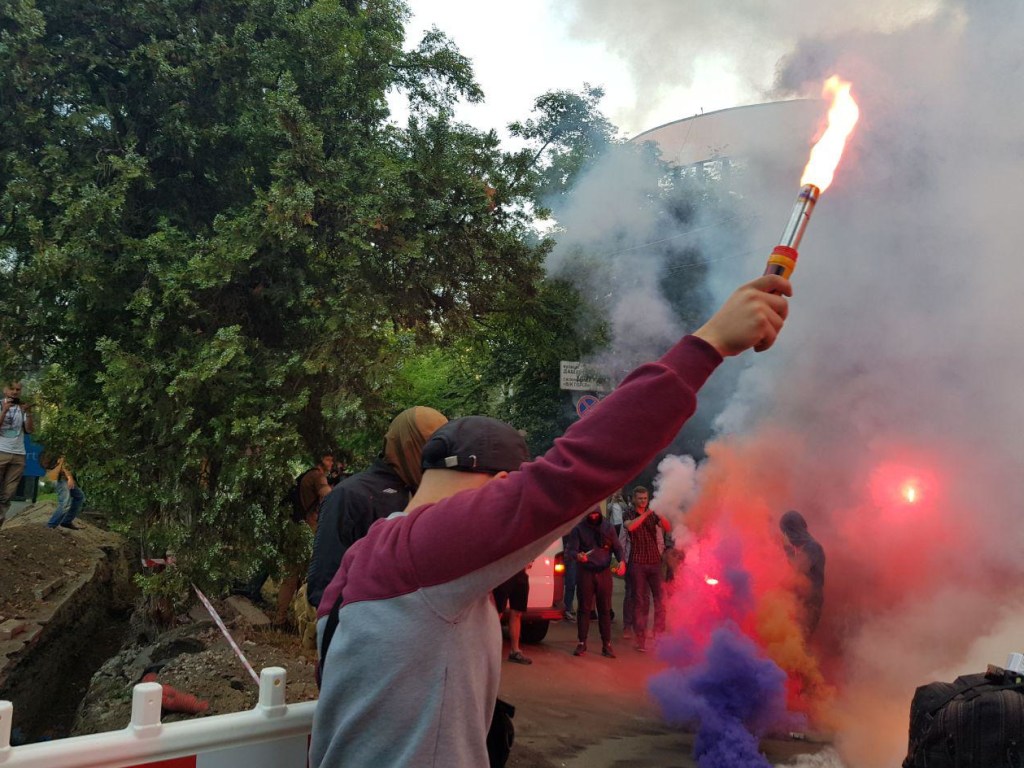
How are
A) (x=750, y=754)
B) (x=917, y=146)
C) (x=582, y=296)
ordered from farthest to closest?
(x=582, y=296), (x=917, y=146), (x=750, y=754)

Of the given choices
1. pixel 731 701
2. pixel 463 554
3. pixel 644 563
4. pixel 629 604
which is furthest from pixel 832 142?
pixel 629 604

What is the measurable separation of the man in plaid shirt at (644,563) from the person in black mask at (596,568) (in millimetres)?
429

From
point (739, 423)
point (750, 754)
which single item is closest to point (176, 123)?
point (750, 754)

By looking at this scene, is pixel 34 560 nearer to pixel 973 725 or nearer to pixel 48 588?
pixel 48 588

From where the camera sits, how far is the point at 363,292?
6496 mm

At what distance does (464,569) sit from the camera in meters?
1.38

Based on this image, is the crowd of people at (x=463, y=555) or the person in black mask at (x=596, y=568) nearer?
the crowd of people at (x=463, y=555)

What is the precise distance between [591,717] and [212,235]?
16.2 ft

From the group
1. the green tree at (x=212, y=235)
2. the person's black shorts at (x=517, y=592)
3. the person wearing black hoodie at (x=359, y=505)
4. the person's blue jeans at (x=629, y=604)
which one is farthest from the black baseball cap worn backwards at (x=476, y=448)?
the person's blue jeans at (x=629, y=604)

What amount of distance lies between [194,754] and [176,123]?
540 centimetres

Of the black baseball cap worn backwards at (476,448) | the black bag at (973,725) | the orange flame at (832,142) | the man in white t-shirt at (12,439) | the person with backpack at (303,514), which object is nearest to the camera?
the black baseball cap worn backwards at (476,448)

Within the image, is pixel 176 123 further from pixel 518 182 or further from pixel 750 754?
pixel 750 754

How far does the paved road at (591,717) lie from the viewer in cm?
551

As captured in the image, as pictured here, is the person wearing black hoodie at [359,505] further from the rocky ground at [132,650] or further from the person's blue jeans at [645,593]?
the person's blue jeans at [645,593]
